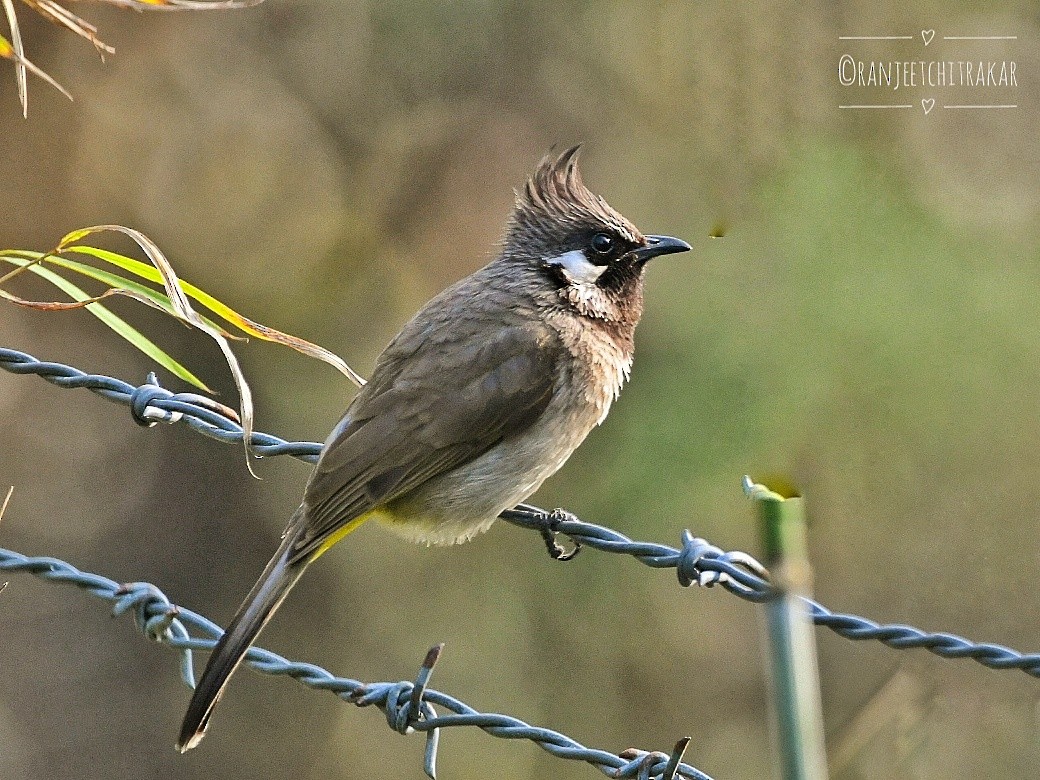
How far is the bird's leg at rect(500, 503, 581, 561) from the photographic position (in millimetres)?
4043

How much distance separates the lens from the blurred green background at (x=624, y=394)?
624 cm

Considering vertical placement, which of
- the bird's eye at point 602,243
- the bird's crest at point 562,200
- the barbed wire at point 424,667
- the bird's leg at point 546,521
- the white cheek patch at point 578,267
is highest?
the bird's crest at point 562,200

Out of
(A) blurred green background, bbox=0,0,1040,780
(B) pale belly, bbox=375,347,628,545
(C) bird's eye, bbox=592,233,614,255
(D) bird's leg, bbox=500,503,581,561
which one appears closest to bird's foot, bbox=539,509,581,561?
(D) bird's leg, bbox=500,503,581,561

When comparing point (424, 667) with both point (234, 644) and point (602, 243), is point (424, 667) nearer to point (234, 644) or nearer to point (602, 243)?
point (234, 644)

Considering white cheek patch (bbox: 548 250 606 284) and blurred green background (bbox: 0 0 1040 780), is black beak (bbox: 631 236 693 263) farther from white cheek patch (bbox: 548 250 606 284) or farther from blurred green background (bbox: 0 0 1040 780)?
blurred green background (bbox: 0 0 1040 780)

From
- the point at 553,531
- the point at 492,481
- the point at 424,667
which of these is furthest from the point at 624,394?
the point at 424,667

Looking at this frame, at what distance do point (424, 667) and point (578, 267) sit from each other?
2.40 meters

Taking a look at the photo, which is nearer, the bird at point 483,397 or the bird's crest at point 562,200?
the bird at point 483,397

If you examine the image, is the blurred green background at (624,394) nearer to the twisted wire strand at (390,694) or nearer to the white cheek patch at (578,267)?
the white cheek patch at (578,267)

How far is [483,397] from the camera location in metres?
4.16

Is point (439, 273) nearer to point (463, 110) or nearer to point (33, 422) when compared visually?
point (463, 110)

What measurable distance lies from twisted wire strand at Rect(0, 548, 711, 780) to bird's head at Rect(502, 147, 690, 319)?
1840mm

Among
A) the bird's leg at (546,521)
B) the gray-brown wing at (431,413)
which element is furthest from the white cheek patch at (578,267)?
the bird's leg at (546,521)

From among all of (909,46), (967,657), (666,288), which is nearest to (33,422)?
(666,288)
